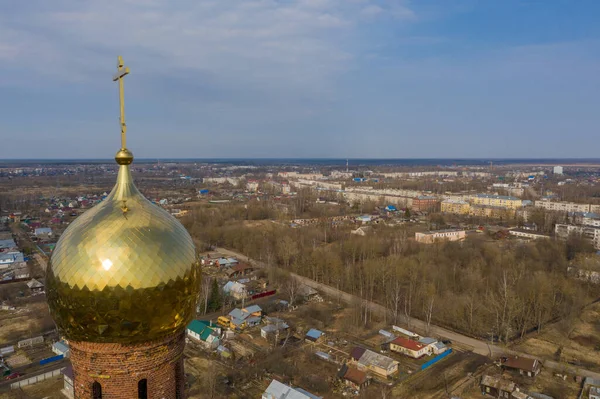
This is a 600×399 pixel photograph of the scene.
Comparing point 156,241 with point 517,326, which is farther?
point 517,326

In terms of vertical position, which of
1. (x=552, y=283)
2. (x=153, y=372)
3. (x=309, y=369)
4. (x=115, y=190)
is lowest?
(x=309, y=369)

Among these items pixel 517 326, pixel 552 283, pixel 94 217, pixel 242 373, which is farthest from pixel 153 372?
pixel 552 283

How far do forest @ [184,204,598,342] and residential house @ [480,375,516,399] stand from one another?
3.91 metres

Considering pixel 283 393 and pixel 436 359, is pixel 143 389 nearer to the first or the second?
pixel 283 393

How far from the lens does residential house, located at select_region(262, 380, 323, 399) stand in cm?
1193

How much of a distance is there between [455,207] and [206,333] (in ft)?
130

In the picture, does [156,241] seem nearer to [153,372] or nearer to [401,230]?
[153,372]

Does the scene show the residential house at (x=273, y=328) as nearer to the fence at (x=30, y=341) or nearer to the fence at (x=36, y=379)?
the fence at (x=36, y=379)

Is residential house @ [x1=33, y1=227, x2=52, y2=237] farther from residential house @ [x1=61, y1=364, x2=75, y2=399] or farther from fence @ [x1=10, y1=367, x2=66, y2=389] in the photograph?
residential house @ [x1=61, y1=364, x2=75, y2=399]

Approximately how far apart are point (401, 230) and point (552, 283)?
634 inches

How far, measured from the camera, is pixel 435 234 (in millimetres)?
33344

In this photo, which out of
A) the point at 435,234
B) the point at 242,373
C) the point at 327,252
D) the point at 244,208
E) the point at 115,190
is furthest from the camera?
the point at 244,208

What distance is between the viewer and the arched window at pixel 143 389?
11.4 feet

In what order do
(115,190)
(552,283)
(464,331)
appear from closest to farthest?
(115,190) < (464,331) < (552,283)
